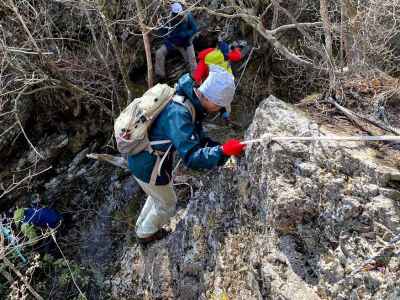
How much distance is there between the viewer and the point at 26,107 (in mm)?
6711

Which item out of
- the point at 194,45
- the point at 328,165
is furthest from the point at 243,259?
the point at 194,45

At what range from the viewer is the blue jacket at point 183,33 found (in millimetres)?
6242

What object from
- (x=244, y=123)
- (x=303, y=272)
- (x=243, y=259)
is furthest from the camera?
(x=244, y=123)

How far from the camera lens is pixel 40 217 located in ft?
18.7

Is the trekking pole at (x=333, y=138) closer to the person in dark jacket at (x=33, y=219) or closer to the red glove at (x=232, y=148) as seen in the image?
the red glove at (x=232, y=148)

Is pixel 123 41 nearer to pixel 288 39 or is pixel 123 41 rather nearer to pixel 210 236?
pixel 288 39

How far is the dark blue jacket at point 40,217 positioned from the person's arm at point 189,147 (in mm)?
3101

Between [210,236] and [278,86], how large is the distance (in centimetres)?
351

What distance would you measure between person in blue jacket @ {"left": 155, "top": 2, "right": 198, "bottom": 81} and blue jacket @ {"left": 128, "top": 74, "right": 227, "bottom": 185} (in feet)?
8.91

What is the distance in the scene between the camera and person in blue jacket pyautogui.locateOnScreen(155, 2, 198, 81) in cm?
618

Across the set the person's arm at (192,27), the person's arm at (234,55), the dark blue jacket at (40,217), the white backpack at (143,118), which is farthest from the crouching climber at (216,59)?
the dark blue jacket at (40,217)

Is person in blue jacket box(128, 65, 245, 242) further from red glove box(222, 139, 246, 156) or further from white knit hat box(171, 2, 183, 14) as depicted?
white knit hat box(171, 2, 183, 14)

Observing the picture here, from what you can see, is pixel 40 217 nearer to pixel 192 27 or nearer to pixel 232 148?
pixel 192 27

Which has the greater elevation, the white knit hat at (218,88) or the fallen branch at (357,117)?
the white knit hat at (218,88)
